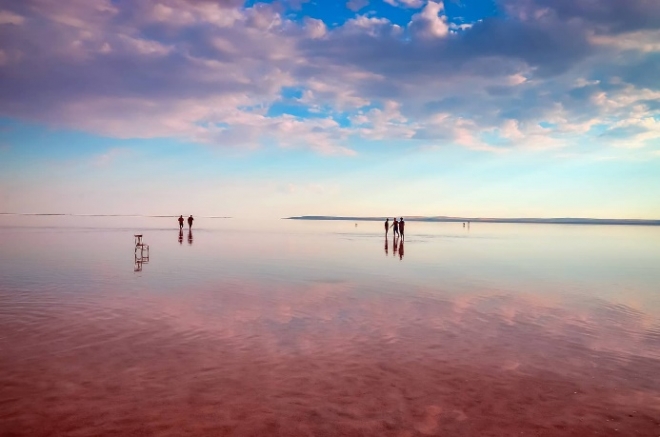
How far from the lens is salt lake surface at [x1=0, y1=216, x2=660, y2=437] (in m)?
7.05

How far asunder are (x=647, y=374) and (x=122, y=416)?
1007 centimetres

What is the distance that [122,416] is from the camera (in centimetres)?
696

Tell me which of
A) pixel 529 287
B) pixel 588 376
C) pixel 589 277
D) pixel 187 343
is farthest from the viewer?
pixel 589 277

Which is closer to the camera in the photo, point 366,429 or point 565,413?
point 366,429

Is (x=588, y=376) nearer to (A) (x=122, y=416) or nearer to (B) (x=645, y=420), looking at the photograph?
(B) (x=645, y=420)

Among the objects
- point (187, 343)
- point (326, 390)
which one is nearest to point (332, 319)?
point (187, 343)

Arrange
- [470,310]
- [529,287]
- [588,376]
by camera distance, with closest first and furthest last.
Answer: [588,376], [470,310], [529,287]

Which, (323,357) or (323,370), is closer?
(323,370)

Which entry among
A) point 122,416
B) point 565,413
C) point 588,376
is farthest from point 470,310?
point 122,416

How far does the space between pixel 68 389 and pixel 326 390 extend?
454 cm

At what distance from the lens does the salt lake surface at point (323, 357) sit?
7047 millimetres

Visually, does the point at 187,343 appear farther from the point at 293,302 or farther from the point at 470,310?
the point at 470,310

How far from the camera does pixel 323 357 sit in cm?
1001

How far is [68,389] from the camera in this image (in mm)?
7891
